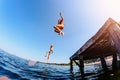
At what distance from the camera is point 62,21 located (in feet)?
39.1

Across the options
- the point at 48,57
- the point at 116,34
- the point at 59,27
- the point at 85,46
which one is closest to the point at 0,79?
the point at 48,57

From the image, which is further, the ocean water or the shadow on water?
the ocean water

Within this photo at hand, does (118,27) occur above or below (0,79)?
above

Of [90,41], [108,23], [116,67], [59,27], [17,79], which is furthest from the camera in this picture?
[116,67]

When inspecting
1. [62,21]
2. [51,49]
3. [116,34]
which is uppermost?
[62,21]

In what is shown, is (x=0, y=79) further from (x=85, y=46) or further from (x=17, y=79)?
(x=85, y=46)

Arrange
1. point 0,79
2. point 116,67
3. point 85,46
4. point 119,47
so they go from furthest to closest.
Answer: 1. point 116,67
2. point 0,79
3. point 85,46
4. point 119,47

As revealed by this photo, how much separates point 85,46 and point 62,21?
2.78m

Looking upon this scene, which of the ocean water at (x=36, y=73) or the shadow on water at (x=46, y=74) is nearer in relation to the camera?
the shadow on water at (x=46, y=74)

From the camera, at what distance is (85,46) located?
420 inches

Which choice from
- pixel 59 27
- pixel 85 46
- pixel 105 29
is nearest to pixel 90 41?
pixel 85 46

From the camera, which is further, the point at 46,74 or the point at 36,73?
the point at 46,74

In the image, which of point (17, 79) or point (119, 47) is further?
point (17, 79)

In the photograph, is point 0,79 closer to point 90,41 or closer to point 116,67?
point 90,41
